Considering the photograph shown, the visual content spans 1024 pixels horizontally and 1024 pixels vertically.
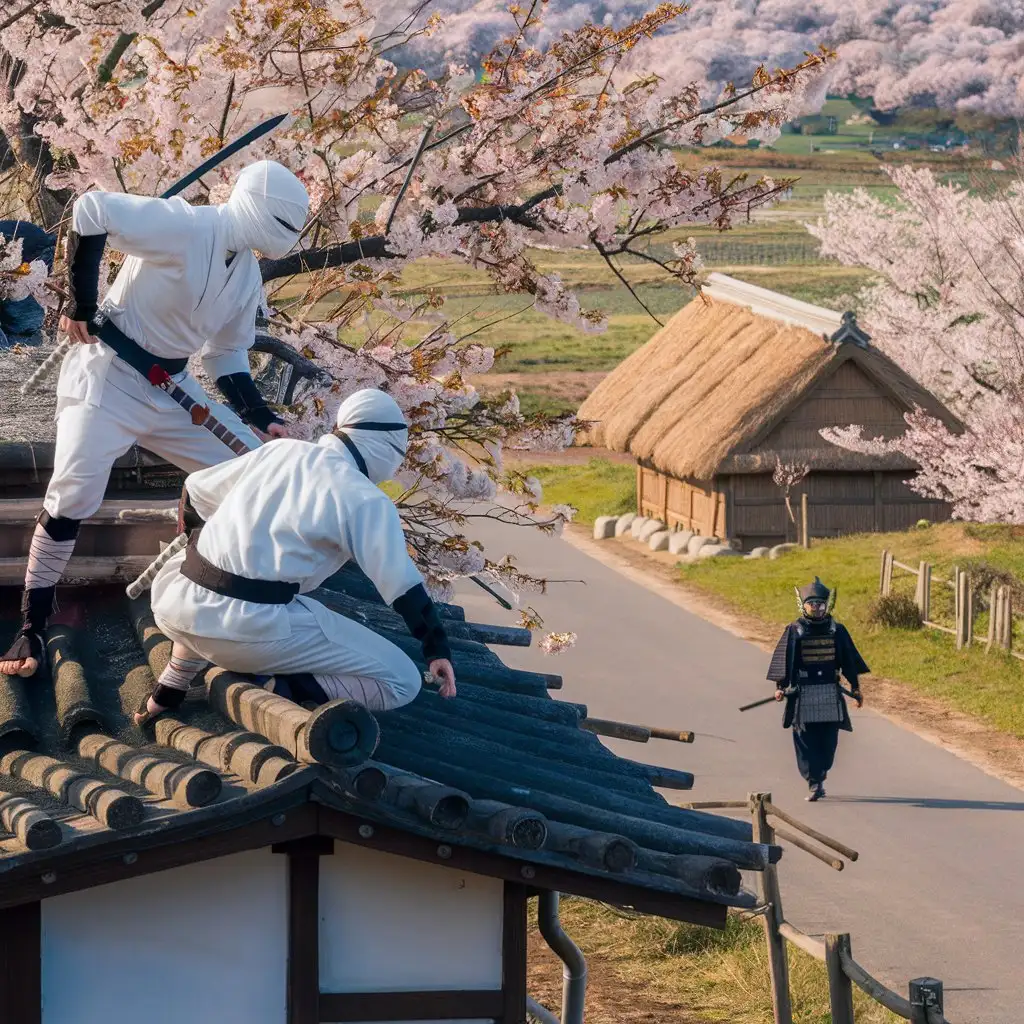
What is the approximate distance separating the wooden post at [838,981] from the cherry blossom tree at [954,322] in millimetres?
11509

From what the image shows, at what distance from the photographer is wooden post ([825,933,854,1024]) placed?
7.70 m

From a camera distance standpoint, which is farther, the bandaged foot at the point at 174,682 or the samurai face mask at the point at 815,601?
the samurai face mask at the point at 815,601

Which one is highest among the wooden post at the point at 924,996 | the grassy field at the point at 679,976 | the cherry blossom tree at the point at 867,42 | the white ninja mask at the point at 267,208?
the cherry blossom tree at the point at 867,42

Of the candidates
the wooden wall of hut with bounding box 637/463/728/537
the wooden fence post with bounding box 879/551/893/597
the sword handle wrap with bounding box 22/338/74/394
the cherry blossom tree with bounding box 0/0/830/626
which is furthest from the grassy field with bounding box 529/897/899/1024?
the wooden wall of hut with bounding box 637/463/728/537

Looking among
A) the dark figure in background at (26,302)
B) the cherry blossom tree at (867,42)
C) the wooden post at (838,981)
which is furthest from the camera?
the cherry blossom tree at (867,42)

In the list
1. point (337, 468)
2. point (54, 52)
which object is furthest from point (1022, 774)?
point (337, 468)

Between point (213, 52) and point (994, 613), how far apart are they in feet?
37.0

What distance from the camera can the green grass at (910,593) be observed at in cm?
1606

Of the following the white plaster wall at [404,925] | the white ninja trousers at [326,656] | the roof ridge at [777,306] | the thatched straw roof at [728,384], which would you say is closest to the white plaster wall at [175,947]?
the white plaster wall at [404,925]

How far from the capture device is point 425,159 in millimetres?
8289

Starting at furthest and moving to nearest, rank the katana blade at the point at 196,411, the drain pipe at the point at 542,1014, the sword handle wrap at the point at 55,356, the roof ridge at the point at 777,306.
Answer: the roof ridge at the point at 777,306
the drain pipe at the point at 542,1014
the sword handle wrap at the point at 55,356
the katana blade at the point at 196,411

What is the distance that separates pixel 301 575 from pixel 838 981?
399 centimetres

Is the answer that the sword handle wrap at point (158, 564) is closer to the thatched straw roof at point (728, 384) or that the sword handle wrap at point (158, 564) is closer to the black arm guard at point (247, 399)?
the black arm guard at point (247, 399)

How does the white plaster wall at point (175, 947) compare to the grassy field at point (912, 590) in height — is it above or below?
above
